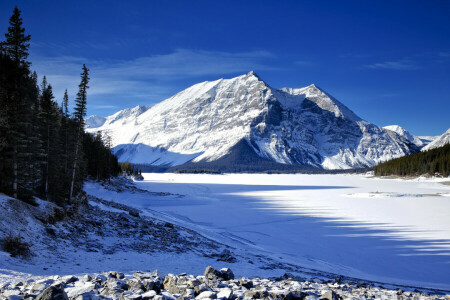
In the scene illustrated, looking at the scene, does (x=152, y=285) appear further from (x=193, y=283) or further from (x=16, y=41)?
(x=16, y=41)

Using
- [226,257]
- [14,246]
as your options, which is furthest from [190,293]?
Result: [14,246]

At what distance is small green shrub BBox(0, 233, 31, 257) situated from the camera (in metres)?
11.5

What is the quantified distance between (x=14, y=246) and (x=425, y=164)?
500 ft

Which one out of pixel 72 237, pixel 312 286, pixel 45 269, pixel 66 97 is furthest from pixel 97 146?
pixel 312 286

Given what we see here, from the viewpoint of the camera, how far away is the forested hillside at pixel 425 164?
113 metres

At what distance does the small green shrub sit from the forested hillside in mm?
135386

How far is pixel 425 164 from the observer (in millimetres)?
126438

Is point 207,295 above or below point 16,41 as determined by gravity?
below

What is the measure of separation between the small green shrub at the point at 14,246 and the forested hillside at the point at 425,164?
5330 inches

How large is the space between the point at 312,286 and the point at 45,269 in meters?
10.6

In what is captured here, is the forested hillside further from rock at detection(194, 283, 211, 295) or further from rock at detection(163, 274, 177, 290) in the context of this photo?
rock at detection(163, 274, 177, 290)

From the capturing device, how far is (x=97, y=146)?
246 ft

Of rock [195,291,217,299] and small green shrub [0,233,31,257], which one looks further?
Answer: small green shrub [0,233,31,257]

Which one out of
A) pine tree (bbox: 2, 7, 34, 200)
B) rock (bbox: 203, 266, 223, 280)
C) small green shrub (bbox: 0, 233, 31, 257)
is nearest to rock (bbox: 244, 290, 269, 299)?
rock (bbox: 203, 266, 223, 280)
